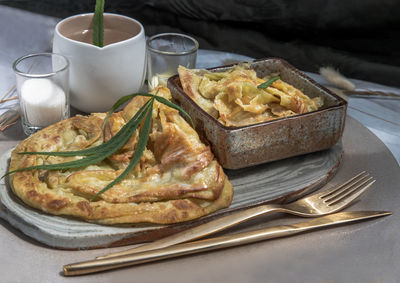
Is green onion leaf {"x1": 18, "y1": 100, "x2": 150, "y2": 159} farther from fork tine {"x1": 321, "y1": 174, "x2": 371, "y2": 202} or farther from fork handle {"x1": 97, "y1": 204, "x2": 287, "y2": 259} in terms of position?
fork tine {"x1": 321, "y1": 174, "x2": 371, "y2": 202}

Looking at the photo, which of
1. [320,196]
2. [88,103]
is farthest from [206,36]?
[320,196]

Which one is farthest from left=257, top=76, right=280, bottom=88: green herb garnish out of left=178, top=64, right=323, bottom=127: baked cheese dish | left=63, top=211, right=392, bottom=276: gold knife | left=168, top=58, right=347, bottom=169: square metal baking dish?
left=63, top=211, right=392, bottom=276: gold knife

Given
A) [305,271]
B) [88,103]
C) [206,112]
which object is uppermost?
[206,112]

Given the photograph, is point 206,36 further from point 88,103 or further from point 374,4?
point 88,103

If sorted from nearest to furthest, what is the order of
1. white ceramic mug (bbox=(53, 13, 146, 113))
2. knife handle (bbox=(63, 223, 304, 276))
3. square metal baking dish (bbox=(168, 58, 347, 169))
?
1. knife handle (bbox=(63, 223, 304, 276))
2. square metal baking dish (bbox=(168, 58, 347, 169))
3. white ceramic mug (bbox=(53, 13, 146, 113))

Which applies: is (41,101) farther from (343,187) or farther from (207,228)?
(343,187)

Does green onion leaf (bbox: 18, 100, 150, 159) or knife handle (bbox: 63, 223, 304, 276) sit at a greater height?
green onion leaf (bbox: 18, 100, 150, 159)

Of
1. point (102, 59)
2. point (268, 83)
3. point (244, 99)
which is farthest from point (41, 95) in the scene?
point (268, 83)
